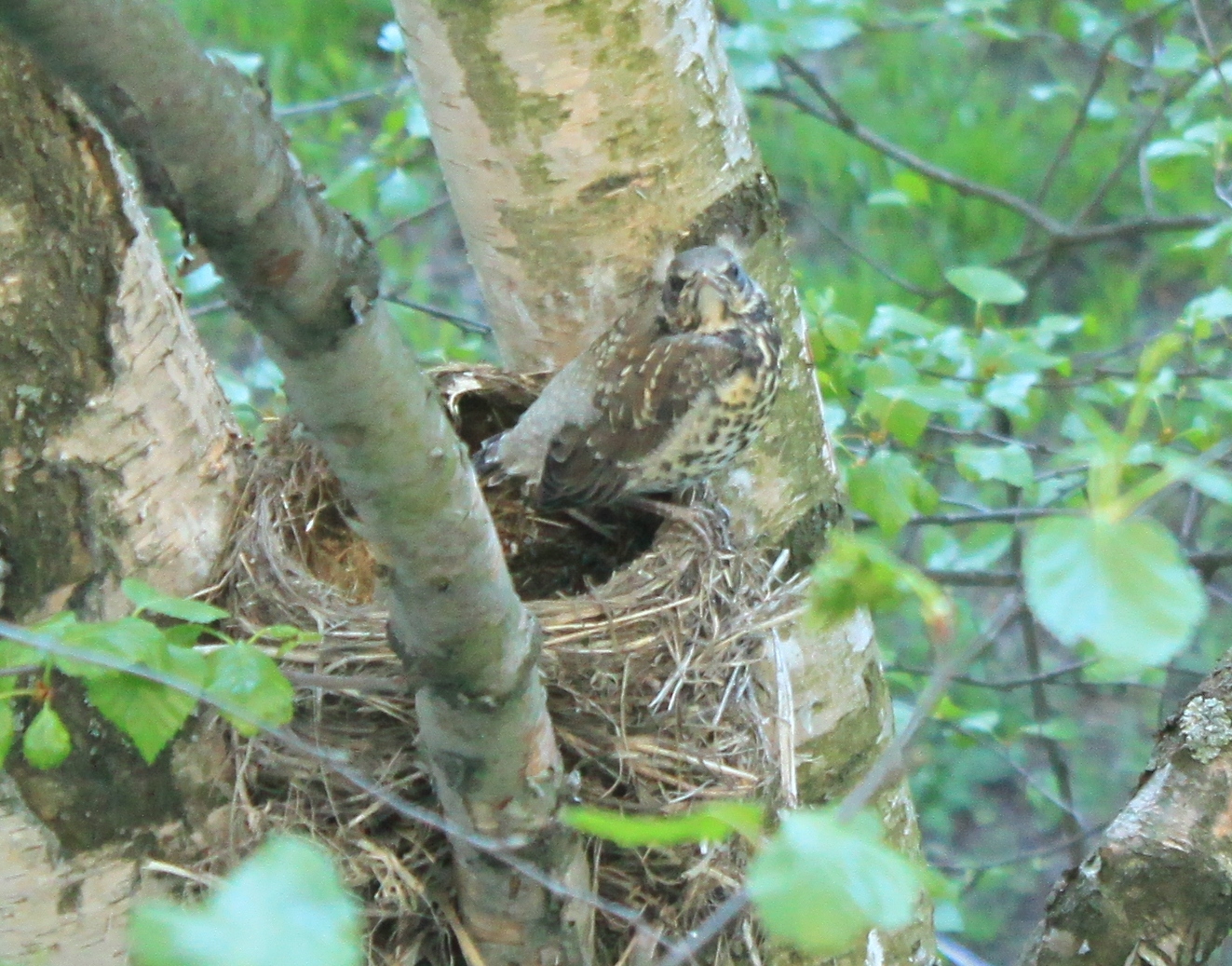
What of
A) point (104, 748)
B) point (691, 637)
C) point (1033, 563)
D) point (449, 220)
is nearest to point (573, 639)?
point (691, 637)

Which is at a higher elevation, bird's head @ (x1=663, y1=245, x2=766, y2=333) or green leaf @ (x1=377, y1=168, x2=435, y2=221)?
bird's head @ (x1=663, y1=245, x2=766, y2=333)

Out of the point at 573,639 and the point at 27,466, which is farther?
the point at 573,639

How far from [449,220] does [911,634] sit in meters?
2.34

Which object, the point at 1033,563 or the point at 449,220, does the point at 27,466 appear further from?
the point at 449,220

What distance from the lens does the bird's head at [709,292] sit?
185 centimetres

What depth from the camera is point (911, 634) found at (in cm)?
434

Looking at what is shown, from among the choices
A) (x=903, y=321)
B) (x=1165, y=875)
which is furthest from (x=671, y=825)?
(x=903, y=321)

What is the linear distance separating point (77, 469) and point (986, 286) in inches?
57.0

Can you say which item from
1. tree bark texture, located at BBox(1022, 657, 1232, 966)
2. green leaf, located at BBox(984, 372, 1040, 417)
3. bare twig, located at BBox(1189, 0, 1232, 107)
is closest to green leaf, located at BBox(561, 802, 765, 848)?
tree bark texture, located at BBox(1022, 657, 1232, 966)

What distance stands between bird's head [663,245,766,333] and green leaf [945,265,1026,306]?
1.50ft

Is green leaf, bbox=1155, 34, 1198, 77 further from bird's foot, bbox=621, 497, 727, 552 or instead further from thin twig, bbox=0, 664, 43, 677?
thin twig, bbox=0, 664, 43, 677

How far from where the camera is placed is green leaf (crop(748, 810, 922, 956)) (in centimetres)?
62

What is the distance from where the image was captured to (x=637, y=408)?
78.1 inches

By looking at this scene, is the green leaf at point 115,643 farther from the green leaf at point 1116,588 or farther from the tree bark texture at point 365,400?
the green leaf at point 1116,588
